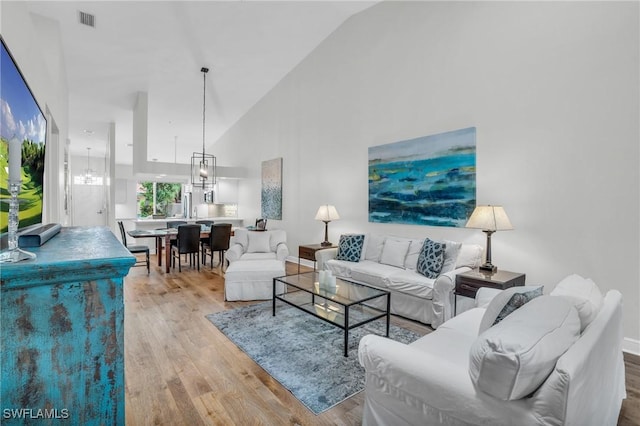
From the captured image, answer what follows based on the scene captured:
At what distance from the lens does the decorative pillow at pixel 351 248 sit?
4.39m

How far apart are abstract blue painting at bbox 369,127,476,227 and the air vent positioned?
4078 mm

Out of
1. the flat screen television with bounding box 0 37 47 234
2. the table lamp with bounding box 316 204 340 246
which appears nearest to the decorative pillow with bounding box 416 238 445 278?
the table lamp with bounding box 316 204 340 246

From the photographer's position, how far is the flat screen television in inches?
54.4

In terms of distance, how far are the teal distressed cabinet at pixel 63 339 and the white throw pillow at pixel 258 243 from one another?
4.10 m

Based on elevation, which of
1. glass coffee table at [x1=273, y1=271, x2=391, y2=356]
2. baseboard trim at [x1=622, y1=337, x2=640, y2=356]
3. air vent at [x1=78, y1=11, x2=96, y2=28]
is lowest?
baseboard trim at [x1=622, y1=337, x2=640, y2=356]

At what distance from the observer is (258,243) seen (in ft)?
16.4

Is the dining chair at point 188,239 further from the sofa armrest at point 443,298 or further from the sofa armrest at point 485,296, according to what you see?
the sofa armrest at point 485,296

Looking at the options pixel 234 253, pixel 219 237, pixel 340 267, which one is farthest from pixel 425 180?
pixel 219 237

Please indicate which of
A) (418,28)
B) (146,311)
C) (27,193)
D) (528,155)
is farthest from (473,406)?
(418,28)

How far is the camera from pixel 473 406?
1.25 meters

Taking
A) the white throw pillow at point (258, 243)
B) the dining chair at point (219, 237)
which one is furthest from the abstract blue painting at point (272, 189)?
the white throw pillow at point (258, 243)

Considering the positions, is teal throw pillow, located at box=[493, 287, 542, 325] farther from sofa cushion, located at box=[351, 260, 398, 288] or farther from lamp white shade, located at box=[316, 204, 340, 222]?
lamp white shade, located at box=[316, 204, 340, 222]

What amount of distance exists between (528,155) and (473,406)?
2.93m

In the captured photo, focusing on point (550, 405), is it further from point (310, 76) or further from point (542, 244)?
point (310, 76)
